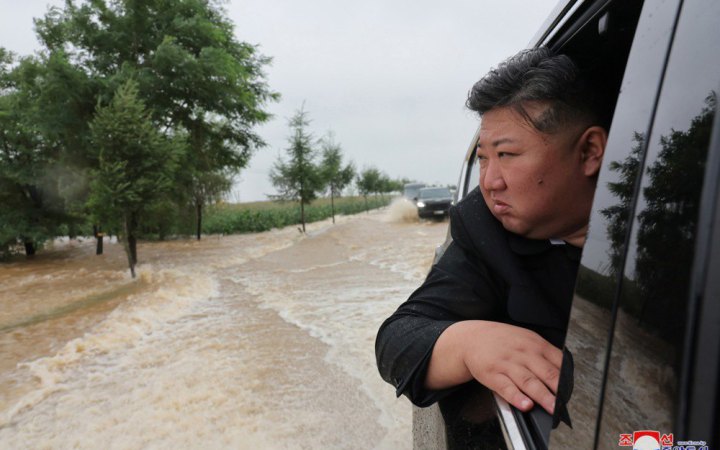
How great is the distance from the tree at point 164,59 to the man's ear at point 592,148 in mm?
13903

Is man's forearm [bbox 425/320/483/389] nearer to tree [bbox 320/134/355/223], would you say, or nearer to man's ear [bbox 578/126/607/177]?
man's ear [bbox 578/126/607/177]

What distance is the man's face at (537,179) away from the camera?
102 cm

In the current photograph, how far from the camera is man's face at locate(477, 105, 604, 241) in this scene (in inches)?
40.2

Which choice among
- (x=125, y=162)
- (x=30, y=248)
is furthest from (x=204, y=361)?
(x=30, y=248)

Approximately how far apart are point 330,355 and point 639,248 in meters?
4.88

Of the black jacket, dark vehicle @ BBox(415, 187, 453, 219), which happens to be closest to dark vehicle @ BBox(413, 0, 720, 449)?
the black jacket

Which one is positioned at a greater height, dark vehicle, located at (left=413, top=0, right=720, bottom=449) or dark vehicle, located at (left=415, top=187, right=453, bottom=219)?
dark vehicle, located at (left=413, top=0, right=720, bottom=449)

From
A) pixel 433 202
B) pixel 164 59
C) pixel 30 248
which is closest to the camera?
pixel 164 59

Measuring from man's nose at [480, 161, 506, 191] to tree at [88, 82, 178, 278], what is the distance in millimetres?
11095

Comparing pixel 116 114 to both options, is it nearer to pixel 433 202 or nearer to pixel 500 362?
pixel 500 362

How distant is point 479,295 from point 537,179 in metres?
0.33

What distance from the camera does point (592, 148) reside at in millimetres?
1034

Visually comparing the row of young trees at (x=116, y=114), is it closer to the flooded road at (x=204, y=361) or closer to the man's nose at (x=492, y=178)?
the flooded road at (x=204, y=361)

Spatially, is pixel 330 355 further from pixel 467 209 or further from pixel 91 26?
pixel 91 26
